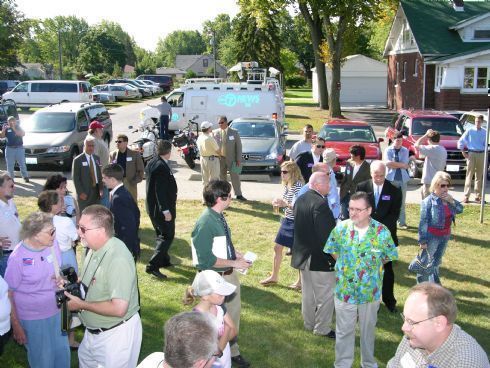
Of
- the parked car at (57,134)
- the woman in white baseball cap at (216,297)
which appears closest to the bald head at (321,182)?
the woman in white baseball cap at (216,297)

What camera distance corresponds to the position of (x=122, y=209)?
6836 mm

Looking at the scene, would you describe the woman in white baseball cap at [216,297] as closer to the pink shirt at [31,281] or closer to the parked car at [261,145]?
the pink shirt at [31,281]

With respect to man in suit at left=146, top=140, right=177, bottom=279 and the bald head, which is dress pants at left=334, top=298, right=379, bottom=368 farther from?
man in suit at left=146, top=140, right=177, bottom=279

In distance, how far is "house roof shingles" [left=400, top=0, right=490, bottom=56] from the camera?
34.5 m

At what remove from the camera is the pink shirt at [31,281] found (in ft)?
15.2

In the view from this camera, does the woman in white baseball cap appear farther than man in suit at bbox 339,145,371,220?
No

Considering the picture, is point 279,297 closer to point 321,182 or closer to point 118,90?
point 321,182

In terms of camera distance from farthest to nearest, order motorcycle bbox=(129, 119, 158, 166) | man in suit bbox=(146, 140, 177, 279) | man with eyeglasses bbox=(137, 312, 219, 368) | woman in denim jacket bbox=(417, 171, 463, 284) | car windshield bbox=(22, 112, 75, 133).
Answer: car windshield bbox=(22, 112, 75, 133), motorcycle bbox=(129, 119, 158, 166), man in suit bbox=(146, 140, 177, 279), woman in denim jacket bbox=(417, 171, 463, 284), man with eyeglasses bbox=(137, 312, 219, 368)

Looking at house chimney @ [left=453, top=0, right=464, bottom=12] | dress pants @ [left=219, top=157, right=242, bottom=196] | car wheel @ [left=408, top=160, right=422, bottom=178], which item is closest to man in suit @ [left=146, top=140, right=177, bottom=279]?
dress pants @ [left=219, top=157, right=242, bottom=196]

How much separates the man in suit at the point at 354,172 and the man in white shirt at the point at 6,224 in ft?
16.4

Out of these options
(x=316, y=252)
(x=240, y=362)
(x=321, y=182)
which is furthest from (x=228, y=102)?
(x=240, y=362)

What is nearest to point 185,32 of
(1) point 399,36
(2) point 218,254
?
(1) point 399,36

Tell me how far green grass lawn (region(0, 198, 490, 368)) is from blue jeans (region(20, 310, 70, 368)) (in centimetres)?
129

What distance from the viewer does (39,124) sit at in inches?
685
